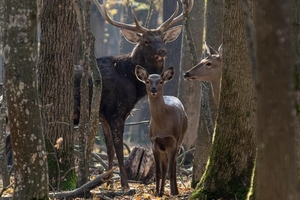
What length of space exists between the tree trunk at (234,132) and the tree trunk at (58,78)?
3151mm

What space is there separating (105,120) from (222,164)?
5.09 meters

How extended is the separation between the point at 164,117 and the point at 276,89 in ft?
21.2

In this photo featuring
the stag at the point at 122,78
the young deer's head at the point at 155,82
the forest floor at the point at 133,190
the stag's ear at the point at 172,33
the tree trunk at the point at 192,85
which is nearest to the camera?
the forest floor at the point at 133,190

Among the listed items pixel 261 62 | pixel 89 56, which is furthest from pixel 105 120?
pixel 261 62

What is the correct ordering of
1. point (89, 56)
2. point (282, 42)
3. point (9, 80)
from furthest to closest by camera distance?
point (89, 56) < point (9, 80) < point (282, 42)

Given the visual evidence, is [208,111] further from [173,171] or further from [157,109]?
[173,171]

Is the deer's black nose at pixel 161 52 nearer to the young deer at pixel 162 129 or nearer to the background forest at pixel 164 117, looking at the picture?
the background forest at pixel 164 117

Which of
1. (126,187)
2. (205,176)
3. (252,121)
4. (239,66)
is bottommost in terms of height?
(126,187)

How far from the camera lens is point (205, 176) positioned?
8.97 meters

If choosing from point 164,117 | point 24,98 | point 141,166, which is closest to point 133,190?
point 164,117

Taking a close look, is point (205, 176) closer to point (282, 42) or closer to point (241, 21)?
point (241, 21)

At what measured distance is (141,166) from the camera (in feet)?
45.3

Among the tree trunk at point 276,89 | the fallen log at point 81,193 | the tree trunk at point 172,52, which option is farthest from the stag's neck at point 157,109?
the tree trunk at point 172,52

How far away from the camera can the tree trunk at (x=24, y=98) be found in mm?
7555
